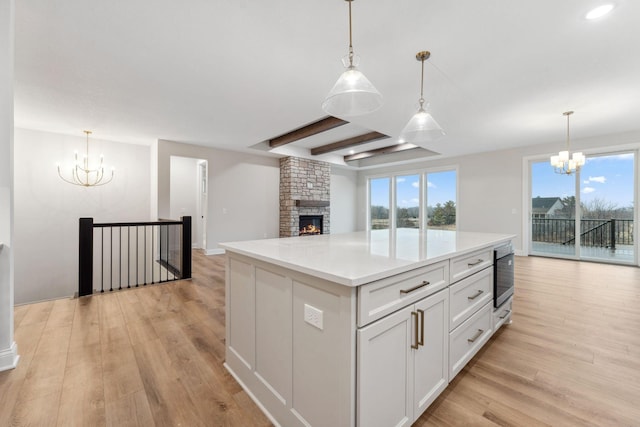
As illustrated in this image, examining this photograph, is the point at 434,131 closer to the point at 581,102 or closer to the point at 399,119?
the point at 399,119

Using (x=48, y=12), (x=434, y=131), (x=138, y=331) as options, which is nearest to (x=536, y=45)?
(x=434, y=131)

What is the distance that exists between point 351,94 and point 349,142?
4.60 metres

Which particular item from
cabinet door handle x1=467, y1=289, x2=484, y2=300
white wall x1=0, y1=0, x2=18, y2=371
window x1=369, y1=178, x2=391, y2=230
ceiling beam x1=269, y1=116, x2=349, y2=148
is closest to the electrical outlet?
cabinet door handle x1=467, y1=289, x2=484, y2=300

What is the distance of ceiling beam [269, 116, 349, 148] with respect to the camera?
4.56 meters

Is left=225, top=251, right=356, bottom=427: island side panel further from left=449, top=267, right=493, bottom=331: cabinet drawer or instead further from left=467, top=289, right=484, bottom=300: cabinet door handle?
left=467, top=289, right=484, bottom=300: cabinet door handle

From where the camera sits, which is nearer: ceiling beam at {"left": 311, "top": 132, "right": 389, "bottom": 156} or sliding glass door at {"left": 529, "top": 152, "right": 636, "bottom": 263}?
sliding glass door at {"left": 529, "top": 152, "right": 636, "bottom": 263}

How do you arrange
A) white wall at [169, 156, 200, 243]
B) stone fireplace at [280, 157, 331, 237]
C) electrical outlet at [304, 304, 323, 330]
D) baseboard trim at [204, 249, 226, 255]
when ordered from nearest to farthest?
1. electrical outlet at [304, 304, 323, 330]
2. baseboard trim at [204, 249, 226, 255]
3. stone fireplace at [280, 157, 331, 237]
4. white wall at [169, 156, 200, 243]

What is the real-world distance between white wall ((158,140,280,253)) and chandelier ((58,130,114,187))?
118 cm

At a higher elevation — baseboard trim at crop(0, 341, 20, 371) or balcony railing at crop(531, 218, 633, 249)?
balcony railing at crop(531, 218, 633, 249)

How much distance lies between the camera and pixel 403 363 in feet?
4.07

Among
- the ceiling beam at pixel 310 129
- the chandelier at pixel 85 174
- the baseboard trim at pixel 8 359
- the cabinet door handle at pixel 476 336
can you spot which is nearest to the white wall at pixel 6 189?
the baseboard trim at pixel 8 359

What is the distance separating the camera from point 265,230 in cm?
714

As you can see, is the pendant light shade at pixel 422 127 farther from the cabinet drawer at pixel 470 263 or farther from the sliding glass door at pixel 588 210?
the sliding glass door at pixel 588 210

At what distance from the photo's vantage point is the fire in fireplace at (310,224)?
739 cm
